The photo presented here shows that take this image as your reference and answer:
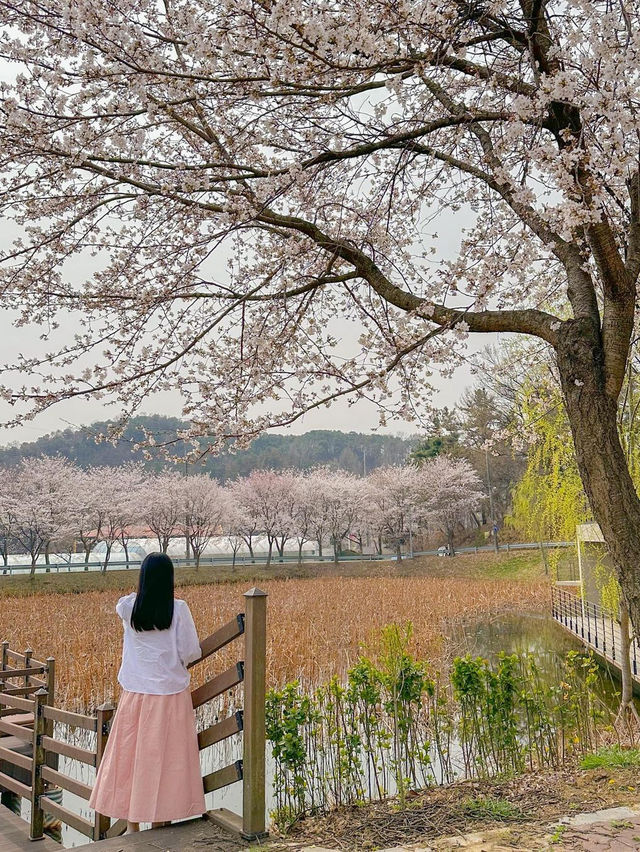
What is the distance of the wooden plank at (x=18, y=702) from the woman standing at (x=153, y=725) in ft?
3.18

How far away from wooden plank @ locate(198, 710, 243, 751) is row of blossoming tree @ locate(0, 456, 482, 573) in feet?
92.2

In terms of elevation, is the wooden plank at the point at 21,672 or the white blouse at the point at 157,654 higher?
the white blouse at the point at 157,654

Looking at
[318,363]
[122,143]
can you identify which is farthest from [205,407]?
[122,143]

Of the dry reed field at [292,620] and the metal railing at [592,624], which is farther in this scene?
the metal railing at [592,624]

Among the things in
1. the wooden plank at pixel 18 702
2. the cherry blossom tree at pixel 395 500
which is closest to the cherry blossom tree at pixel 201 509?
the cherry blossom tree at pixel 395 500

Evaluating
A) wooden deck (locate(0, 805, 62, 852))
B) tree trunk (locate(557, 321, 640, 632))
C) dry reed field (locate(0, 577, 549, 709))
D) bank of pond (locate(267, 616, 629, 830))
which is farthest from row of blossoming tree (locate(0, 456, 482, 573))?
tree trunk (locate(557, 321, 640, 632))

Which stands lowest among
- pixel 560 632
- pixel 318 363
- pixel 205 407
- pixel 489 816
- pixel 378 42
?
pixel 560 632

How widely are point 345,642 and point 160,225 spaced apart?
28.4 ft

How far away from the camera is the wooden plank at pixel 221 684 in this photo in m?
3.23

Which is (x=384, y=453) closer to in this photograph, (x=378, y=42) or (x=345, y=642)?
(x=345, y=642)

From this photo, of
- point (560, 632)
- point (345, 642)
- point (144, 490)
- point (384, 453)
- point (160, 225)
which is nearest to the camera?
point (160, 225)

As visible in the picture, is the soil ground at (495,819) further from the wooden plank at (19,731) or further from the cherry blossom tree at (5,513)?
the cherry blossom tree at (5,513)

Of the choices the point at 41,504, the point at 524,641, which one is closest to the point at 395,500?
the point at 41,504

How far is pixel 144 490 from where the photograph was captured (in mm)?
33656
